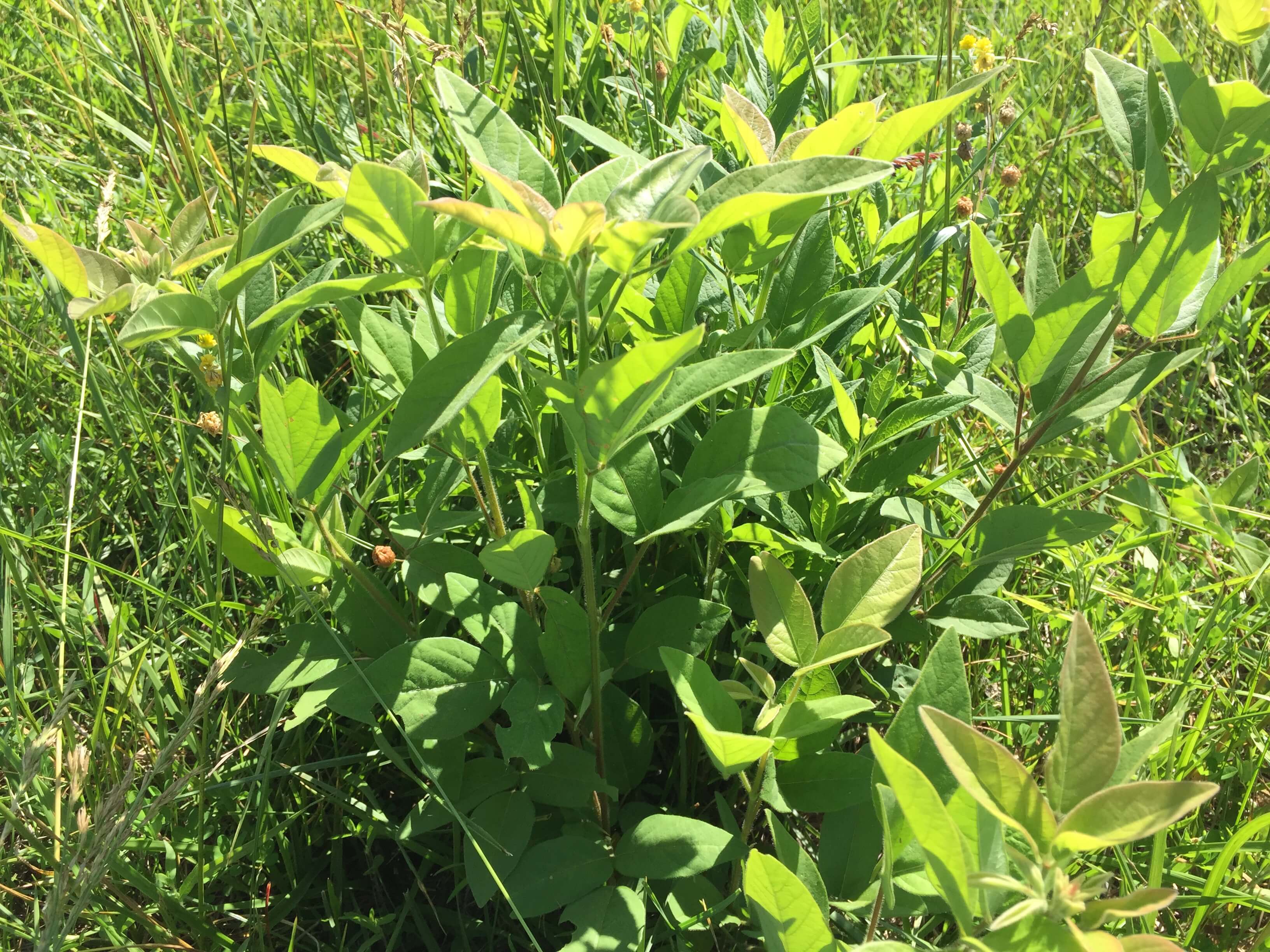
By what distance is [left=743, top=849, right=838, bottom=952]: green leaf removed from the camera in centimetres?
84

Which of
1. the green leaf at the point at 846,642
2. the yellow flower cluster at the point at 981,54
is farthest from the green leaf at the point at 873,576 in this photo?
the yellow flower cluster at the point at 981,54

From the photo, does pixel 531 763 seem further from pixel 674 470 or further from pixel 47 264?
pixel 47 264

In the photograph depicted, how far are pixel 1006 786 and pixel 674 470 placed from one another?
754 mm

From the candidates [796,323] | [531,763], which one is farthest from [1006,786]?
[796,323]

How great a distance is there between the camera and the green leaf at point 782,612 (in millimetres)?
1059

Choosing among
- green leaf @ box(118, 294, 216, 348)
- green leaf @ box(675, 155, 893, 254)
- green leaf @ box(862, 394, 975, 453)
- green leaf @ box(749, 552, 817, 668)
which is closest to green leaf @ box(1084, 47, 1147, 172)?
green leaf @ box(862, 394, 975, 453)

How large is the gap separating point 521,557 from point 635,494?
0.18 meters

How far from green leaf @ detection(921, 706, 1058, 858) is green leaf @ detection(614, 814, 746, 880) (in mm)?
422

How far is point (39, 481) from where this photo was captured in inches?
71.6

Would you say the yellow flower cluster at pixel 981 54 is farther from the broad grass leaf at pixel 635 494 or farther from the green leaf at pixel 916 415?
the broad grass leaf at pixel 635 494

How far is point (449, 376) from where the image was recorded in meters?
0.89

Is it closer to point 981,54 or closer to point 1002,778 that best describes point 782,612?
point 1002,778

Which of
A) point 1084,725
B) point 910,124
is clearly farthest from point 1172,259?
point 1084,725

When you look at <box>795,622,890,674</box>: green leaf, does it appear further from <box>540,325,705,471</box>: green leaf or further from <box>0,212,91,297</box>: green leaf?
<box>0,212,91,297</box>: green leaf
